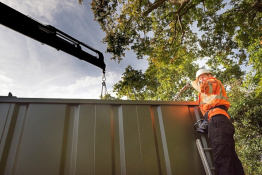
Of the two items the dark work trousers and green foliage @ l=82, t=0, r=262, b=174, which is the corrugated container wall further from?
green foliage @ l=82, t=0, r=262, b=174

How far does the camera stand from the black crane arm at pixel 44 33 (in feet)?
13.6

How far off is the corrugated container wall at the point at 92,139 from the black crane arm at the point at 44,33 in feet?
10.5

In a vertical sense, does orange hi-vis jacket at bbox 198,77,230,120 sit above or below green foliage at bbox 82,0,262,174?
below

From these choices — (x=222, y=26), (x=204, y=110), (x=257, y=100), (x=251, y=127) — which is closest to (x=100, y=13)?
(x=222, y=26)

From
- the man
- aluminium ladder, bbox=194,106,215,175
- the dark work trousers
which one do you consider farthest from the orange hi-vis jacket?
aluminium ladder, bbox=194,106,215,175

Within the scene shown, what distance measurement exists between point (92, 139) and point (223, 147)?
214 centimetres

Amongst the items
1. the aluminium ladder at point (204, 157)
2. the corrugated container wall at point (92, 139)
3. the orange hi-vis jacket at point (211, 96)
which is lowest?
the aluminium ladder at point (204, 157)

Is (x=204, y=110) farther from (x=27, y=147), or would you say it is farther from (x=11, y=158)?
(x=11, y=158)

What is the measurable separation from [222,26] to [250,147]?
23.1 feet

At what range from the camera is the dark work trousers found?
89.6 inches

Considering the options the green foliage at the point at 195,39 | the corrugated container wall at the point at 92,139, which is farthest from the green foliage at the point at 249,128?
the corrugated container wall at the point at 92,139

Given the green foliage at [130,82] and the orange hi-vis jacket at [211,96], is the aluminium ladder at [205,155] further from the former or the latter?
the green foliage at [130,82]

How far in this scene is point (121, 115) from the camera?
2.58 metres

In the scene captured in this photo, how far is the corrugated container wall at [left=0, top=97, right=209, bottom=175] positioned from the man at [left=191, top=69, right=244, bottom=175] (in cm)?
34
